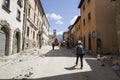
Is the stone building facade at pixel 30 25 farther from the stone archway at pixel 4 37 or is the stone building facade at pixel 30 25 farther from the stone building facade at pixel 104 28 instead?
the stone building facade at pixel 104 28

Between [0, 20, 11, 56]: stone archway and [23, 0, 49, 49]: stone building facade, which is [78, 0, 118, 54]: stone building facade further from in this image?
[0, 20, 11, 56]: stone archway

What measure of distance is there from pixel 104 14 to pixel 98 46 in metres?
3.82

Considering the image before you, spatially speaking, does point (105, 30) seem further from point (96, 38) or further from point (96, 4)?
point (96, 4)

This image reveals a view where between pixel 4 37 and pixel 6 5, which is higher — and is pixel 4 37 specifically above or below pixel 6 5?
below

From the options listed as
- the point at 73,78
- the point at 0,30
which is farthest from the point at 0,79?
the point at 0,30

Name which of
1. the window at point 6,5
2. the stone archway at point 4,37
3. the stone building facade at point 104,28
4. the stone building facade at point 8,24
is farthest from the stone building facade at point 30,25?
the stone building facade at point 104,28

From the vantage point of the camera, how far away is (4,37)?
14484 mm

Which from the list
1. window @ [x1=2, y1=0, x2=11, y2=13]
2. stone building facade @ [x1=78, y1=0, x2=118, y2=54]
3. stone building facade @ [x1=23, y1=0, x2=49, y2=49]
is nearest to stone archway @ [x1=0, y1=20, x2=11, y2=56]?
window @ [x1=2, y1=0, x2=11, y2=13]

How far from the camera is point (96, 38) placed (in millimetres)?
18297

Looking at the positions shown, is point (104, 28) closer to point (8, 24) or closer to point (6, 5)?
point (8, 24)

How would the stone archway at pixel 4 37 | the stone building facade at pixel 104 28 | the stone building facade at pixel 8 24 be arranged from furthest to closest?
the stone building facade at pixel 104 28, the stone archway at pixel 4 37, the stone building facade at pixel 8 24

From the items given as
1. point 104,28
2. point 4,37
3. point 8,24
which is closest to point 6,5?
point 8,24

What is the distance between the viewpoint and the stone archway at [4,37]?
1370cm

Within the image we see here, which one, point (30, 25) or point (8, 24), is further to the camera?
point (30, 25)
